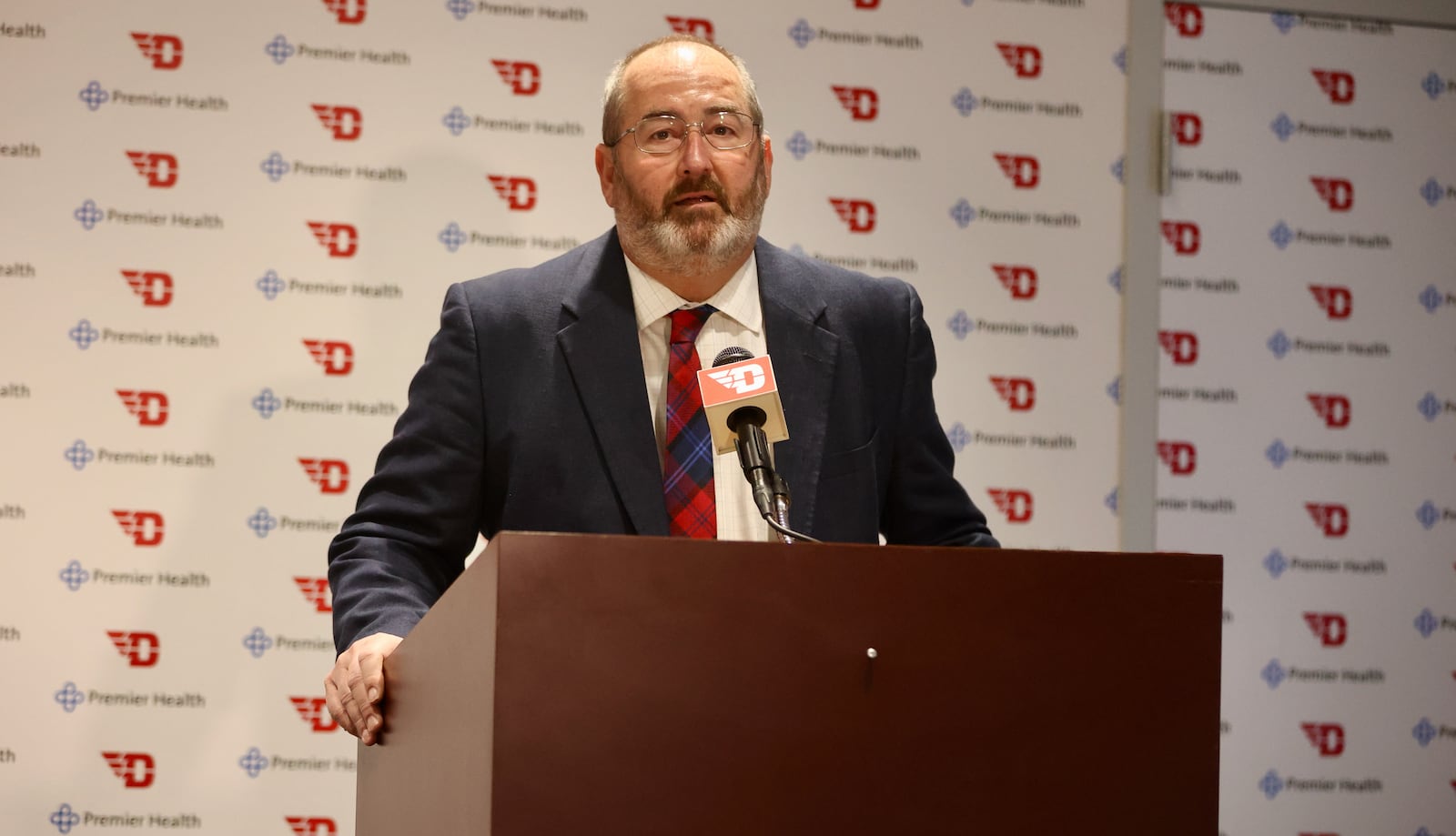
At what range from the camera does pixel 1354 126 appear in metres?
4.03

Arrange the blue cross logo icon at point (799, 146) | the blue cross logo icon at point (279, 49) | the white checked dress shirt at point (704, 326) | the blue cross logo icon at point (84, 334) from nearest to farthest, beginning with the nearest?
the white checked dress shirt at point (704, 326)
the blue cross logo icon at point (84, 334)
the blue cross logo icon at point (279, 49)
the blue cross logo icon at point (799, 146)

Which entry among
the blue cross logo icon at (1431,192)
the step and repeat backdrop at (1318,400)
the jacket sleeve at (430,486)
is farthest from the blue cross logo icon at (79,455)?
the blue cross logo icon at (1431,192)

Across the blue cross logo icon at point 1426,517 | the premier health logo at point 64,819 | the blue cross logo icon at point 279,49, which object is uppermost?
the blue cross logo icon at point 279,49

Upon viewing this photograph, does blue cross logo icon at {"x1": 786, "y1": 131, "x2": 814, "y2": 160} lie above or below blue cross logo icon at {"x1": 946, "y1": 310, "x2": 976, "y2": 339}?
above

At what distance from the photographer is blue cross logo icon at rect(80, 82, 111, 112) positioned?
3492 mm

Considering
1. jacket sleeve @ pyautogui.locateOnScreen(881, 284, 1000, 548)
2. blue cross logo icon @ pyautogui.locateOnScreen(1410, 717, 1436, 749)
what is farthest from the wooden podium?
blue cross logo icon @ pyautogui.locateOnScreen(1410, 717, 1436, 749)

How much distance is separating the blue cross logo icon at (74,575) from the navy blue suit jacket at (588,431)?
1.59m

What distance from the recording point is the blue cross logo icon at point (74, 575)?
3379 mm

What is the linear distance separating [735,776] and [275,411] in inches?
97.5

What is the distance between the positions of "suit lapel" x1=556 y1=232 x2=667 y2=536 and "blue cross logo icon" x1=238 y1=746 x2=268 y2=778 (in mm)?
1781

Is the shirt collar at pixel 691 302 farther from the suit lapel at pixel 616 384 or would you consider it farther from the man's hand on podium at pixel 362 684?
the man's hand on podium at pixel 362 684

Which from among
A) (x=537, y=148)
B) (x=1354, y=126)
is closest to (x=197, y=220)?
(x=537, y=148)

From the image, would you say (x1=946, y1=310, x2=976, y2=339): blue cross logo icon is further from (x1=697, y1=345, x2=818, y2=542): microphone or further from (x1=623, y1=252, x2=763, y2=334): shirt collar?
(x1=697, y1=345, x2=818, y2=542): microphone


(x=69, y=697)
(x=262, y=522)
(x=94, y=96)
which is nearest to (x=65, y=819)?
(x=69, y=697)
